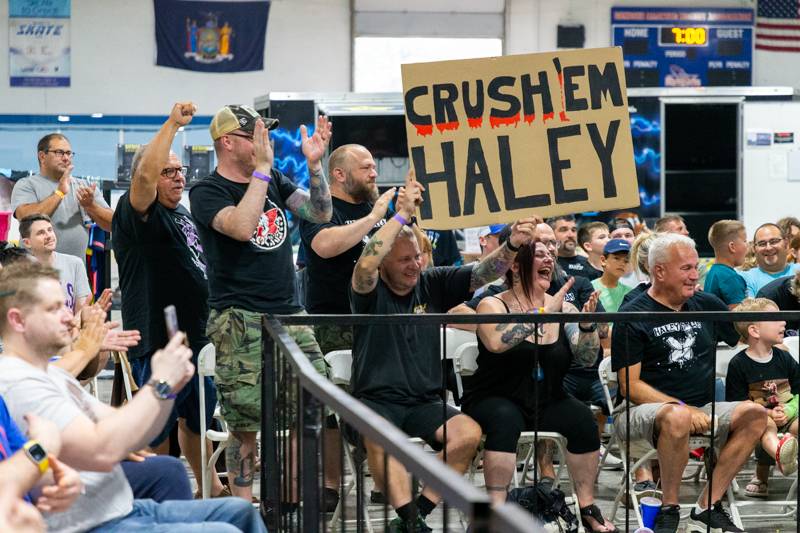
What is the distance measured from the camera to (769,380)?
669 centimetres

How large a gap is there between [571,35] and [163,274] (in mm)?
13469

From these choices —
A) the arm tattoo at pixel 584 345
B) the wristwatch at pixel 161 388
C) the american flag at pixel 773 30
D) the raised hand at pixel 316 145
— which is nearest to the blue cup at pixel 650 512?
the arm tattoo at pixel 584 345

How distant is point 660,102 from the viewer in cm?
1366

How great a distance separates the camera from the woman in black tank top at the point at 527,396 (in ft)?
18.0

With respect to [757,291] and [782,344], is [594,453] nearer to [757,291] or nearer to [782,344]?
[782,344]

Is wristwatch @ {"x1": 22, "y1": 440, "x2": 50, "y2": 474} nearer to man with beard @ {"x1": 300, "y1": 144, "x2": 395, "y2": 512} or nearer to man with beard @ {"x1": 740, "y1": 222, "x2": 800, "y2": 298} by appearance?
man with beard @ {"x1": 300, "y1": 144, "x2": 395, "y2": 512}

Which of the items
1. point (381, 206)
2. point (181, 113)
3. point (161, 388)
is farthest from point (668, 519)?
point (161, 388)

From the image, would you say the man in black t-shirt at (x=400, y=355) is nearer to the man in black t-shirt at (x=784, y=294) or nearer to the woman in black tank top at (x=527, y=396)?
the woman in black tank top at (x=527, y=396)

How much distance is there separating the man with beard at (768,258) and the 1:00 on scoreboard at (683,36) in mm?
10436

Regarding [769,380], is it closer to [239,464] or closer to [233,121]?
[239,464]

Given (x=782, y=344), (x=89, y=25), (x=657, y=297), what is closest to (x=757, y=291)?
(x=782, y=344)

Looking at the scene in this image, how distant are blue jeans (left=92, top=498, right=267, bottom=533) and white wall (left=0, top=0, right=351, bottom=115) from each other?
14.6 m

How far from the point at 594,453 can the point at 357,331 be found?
121 cm

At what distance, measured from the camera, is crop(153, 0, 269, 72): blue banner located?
1802 cm
